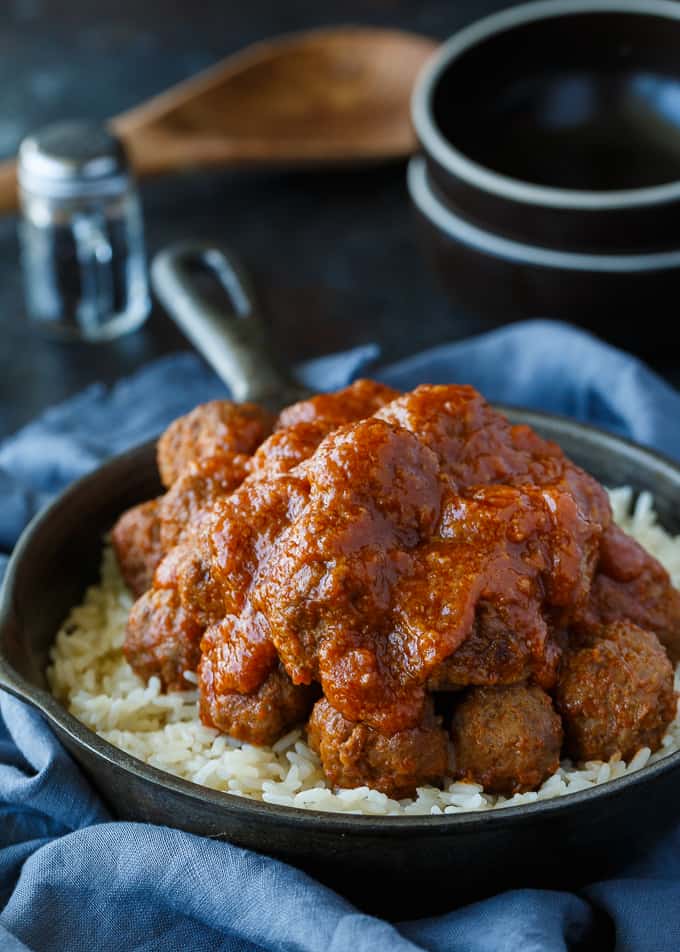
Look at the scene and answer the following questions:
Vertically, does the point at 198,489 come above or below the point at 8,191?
above

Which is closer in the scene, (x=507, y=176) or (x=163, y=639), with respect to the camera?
(x=163, y=639)

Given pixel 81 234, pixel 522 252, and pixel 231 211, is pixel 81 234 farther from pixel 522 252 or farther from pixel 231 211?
Answer: pixel 522 252

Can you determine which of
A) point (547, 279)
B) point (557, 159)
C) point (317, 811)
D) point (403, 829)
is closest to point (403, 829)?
point (403, 829)

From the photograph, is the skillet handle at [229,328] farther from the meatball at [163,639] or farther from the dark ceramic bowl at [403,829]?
the dark ceramic bowl at [403,829]

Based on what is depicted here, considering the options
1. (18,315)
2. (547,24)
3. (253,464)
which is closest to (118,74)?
(18,315)

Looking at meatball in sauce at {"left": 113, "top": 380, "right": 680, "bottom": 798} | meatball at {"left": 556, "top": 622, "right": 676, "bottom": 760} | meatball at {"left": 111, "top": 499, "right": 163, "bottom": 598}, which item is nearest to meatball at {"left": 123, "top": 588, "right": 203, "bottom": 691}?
meatball in sauce at {"left": 113, "top": 380, "right": 680, "bottom": 798}

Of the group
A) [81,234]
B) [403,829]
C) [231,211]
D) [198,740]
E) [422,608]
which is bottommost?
[231,211]
